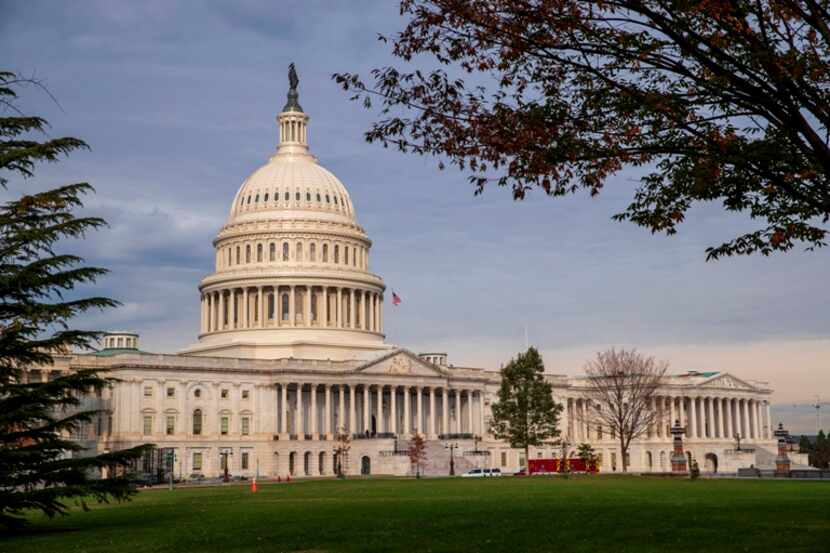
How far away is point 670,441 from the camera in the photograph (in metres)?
189

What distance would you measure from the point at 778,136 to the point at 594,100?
14.4 ft

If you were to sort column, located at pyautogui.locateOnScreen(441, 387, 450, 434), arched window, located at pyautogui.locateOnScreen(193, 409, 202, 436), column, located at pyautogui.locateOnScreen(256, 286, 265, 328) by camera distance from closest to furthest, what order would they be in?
1. arched window, located at pyautogui.locateOnScreen(193, 409, 202, 436)
2. column, located at pyautogui.locateOnScreen(256, 286, 265, 328)
3. column, located at pyautogui.locateOnScreen(441, 387, 450, 434)

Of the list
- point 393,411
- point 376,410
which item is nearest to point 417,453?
point 376,410

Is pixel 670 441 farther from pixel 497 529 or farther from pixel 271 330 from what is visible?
pixel 497 529

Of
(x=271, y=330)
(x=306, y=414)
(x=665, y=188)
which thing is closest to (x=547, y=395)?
(x=306, y=414)

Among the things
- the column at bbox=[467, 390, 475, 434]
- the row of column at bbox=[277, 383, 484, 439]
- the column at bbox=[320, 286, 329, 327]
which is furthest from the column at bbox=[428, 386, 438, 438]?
the column at bbox=[320, 286, 329, 327]

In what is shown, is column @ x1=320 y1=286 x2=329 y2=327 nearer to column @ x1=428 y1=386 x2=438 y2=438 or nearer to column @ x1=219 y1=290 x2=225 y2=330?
column @ x1=219 y1=290 x2=225 y2=330

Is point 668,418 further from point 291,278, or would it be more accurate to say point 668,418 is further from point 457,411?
point 291,278

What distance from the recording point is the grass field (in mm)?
31250

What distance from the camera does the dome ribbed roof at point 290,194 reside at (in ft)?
542

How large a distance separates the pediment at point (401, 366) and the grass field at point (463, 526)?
3744 inches

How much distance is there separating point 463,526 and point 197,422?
106063mm

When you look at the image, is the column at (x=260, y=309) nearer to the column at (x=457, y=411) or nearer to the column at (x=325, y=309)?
the column at (x=325, y=309)

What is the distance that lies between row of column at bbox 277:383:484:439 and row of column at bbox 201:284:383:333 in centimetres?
1301
